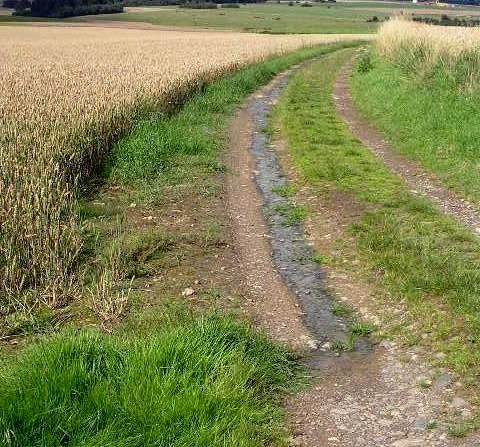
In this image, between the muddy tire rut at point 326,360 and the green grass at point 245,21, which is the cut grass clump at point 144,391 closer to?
the muddy tire rut at point 326,360

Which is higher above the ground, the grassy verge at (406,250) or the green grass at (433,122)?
the green grass at (433,122)

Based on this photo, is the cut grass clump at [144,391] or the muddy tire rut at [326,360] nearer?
the cut grass clump at [144,391]

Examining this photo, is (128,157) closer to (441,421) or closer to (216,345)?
(216,345)

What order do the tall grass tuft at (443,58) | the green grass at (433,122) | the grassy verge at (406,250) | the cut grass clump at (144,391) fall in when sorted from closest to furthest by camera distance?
the cut grass clump at (144,391), the grassy verge at (406,250), the green grass at (433,122), the tall grass tuft at (443,58)

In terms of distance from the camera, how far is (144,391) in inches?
173

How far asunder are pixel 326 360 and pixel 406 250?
273cm

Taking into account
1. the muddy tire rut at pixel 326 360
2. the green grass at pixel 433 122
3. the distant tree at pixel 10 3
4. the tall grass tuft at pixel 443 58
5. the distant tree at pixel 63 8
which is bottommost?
the muddy tire rut at pixel 326 360

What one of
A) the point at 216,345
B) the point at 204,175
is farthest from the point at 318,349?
the point at 204,175

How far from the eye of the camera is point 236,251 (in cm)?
827

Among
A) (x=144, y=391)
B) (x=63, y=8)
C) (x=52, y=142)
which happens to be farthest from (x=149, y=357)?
(x=63, y=8)

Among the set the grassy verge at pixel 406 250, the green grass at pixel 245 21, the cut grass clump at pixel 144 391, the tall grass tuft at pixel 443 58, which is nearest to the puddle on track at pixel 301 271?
the grassy verge at pixel 406 250

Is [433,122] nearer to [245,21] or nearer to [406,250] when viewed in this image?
[406,250]

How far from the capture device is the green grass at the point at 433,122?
11.8 meters

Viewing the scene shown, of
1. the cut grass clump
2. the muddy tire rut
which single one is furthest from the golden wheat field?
the muddy tire rut
